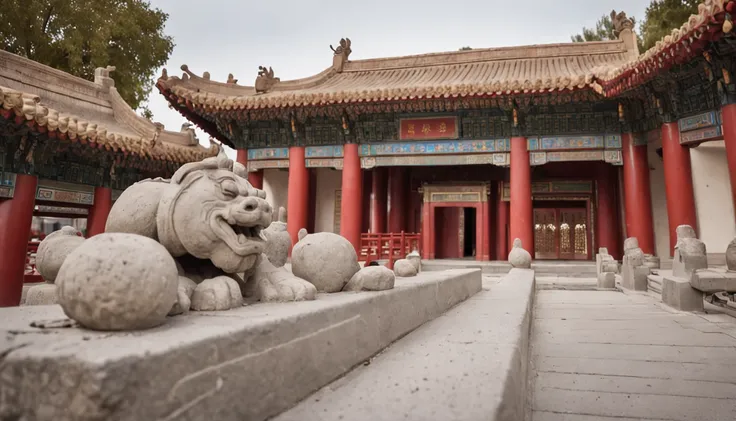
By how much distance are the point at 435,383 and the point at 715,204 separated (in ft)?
30.2

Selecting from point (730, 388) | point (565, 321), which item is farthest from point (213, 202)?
point (565, 321)

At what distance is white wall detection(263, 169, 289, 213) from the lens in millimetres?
12719

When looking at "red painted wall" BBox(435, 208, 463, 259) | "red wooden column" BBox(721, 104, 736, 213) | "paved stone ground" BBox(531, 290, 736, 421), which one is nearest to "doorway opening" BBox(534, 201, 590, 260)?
"red painted wall" BBox(435, 208, 463, 259)

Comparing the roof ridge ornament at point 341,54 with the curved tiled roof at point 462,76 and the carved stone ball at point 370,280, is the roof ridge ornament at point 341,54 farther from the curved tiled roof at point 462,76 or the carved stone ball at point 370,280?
the carved stone ball at point 370,280

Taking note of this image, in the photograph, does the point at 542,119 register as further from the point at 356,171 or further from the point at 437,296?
the point at 437,296

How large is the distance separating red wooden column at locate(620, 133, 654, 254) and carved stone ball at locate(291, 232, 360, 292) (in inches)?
346

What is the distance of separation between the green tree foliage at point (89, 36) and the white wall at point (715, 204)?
1572 cm

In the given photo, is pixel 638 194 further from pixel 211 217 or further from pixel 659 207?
pixel 211 217

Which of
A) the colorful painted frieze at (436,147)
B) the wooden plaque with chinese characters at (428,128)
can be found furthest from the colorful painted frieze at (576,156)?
the wooden plaque with chinese characters at (428,128)

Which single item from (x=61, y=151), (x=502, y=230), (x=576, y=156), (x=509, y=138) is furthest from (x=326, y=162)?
(x=576, y=156)

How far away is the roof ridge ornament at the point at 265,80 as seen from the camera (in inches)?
476

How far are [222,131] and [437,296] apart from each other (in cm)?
993

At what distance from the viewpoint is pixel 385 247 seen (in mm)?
10312

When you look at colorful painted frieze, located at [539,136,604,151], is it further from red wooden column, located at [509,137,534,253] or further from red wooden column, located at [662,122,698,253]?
red wooden column, located at [662,122,698,253]
